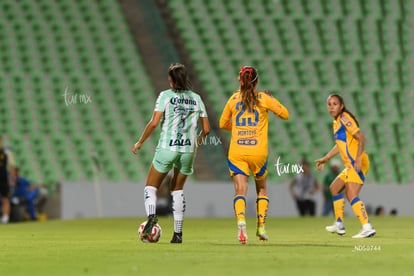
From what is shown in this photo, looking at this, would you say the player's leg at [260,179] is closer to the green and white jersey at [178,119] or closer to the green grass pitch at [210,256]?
the green grass pitch at [210,256]

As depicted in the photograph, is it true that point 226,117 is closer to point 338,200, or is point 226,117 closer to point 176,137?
point 176,137

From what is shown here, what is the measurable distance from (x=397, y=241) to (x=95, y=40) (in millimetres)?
16259

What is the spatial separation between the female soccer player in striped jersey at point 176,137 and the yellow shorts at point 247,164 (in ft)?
1.44

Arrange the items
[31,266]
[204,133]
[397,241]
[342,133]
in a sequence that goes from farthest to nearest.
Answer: [342,133] < [397,241] < [204,133] < [31,266]

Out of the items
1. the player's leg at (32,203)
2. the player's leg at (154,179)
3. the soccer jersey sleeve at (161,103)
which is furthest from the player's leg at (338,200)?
the player's leg at (32,203)

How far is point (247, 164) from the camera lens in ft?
35.4

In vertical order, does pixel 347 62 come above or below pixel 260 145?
above

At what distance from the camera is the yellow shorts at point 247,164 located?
10758mm

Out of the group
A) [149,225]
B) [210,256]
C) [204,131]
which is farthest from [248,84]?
[210,256]

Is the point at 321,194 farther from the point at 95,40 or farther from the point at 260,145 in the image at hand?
the point at 260,145

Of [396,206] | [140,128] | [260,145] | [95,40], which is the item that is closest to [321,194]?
[396,206]

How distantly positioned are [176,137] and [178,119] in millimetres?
199

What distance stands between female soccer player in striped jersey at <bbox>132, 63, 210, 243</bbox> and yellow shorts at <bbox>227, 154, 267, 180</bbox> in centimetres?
44

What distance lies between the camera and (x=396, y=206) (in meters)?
25.3
